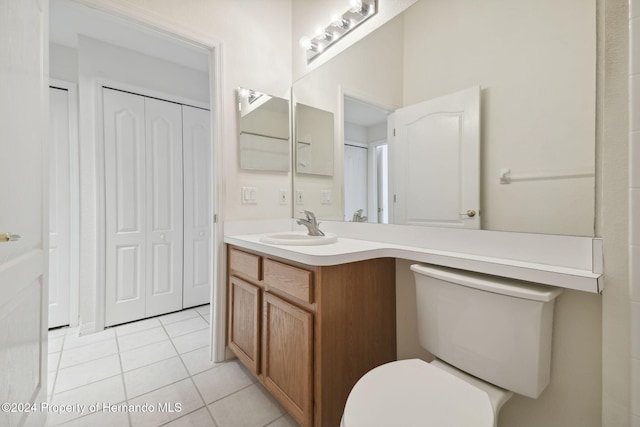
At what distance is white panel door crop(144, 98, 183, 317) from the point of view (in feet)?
8.07

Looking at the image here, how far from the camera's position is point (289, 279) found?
1177 mm

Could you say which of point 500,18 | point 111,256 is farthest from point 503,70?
point 111,256

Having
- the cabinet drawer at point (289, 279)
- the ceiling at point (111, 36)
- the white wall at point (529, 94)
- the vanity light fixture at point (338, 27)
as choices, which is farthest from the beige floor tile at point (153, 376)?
the vanity light fixture at point (338, 27)

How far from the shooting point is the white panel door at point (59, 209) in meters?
2.20

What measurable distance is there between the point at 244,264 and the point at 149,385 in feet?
2.78

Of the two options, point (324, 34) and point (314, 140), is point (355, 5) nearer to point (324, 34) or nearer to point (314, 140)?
point (324, 34)

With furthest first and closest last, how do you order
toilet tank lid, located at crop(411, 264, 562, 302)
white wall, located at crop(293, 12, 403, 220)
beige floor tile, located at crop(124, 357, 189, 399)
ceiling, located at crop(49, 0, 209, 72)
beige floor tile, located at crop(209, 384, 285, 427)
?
1. ceiling, located at crop(49, 0, 209, 72)
2. beige floor tile, located at crop(124, 357, 189, 399)
3. white wall, located at crop(293, 12, 403, 220)
4. beige floor tile, located at crop(209, 384, 285, 427)
5. toilet tank lid, located at crop(411, 264, 562, 302)

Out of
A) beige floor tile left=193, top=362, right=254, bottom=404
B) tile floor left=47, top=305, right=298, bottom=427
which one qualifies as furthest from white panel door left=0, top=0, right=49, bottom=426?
beige floor tile left=193, top=362, right=254, bottom=404

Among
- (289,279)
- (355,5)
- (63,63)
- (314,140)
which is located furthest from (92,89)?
(289,279)

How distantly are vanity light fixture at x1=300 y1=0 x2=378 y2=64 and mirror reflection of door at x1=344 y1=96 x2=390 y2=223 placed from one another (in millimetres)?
416

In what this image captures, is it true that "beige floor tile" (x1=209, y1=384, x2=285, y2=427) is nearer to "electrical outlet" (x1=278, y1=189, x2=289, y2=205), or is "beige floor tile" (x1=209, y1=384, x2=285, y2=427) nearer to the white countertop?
the white countertop

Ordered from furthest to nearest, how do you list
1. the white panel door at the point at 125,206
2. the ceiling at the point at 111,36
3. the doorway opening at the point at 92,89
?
the white panel door at the point at 125,206
the doorway opening at the point at 92,89
the ceiling at the point at 111,36

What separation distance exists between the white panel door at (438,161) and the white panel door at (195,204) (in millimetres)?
1965

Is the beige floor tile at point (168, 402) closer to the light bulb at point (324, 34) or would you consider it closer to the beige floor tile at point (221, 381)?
the beige floor tile at point (221, 381)
